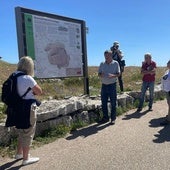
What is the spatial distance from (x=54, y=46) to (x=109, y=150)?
14.1 ft

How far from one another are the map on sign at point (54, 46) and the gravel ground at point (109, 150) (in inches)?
89.8

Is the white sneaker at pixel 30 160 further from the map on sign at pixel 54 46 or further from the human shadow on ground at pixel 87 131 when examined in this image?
the map on sign at pixel 54 46

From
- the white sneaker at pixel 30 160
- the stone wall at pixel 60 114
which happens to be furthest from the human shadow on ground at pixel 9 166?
the stone wall at pixel 60 114

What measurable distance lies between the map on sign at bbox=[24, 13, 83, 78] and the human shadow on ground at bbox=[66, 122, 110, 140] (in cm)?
211

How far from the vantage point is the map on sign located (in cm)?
930

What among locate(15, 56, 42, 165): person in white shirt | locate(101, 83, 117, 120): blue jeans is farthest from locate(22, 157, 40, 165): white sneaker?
locate(101, 83, 117, 120): blue jeans

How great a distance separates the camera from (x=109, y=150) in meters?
6.59

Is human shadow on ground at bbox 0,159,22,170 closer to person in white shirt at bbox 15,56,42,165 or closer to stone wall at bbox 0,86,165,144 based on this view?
person in white shirt at bbox 15,56,42,165

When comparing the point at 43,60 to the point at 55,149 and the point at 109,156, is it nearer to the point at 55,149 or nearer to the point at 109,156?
the point at 55,149

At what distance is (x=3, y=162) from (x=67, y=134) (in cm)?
202

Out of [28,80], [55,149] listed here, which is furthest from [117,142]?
[28,80]

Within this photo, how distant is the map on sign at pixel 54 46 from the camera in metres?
9.30

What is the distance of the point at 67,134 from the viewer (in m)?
7.87

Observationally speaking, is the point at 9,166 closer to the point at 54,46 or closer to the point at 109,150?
the point at 109,150
